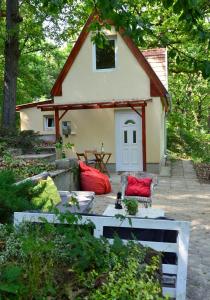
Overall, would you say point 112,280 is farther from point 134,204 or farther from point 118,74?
point 118,74

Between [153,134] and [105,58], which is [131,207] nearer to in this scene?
[153,134]

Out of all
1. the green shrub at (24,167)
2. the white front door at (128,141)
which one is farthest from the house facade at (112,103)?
the green shrub at (24,167)

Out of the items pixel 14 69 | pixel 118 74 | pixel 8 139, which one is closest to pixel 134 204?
pixel 8 139

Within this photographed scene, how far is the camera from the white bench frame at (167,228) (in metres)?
3.51

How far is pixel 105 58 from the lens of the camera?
15.3m

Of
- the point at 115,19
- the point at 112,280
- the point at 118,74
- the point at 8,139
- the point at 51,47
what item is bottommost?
→ the point at 112,280

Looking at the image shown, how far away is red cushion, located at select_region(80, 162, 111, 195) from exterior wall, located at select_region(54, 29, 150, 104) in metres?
5.30

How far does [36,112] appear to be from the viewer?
837 inches

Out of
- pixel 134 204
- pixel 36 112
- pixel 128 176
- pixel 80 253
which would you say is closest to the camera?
pixel 80 253

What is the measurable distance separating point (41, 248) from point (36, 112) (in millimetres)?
19085

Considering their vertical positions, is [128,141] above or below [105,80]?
below

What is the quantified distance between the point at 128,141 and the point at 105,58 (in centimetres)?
336

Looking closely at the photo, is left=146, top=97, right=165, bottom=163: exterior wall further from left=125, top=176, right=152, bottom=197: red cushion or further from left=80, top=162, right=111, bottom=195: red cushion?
left=125, top=176, right=152, bottom=197: red cushion

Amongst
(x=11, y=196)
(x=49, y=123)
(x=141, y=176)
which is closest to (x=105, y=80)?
(x=49, y=123)
